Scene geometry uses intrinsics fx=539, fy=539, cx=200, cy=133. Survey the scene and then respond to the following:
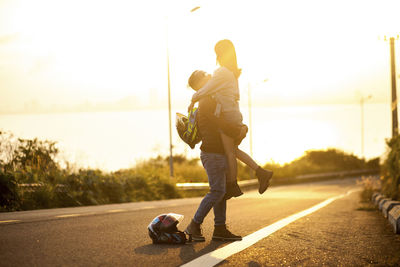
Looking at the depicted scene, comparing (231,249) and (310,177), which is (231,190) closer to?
(231,249)

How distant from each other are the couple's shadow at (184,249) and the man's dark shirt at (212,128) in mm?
981

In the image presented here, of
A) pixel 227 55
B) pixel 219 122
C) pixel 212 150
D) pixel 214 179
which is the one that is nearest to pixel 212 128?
pixel 219 122

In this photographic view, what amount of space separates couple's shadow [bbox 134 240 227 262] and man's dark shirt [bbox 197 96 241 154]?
3.22ft

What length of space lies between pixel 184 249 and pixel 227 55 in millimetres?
2102

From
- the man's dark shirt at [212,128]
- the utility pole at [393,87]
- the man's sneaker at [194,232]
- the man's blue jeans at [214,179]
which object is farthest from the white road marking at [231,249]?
the utility pole at [393,87]

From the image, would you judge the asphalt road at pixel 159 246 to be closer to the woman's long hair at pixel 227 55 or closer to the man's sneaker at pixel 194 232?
the man's sneaker at pixel 194 232

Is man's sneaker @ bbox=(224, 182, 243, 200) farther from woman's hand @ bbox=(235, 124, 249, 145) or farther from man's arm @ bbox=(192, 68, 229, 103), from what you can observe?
man's arm @ bbox=(192, 68, 229, 103)

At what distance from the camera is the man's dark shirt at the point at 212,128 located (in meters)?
5.65

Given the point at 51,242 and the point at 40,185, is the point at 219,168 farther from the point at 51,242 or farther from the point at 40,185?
the point at 40,185

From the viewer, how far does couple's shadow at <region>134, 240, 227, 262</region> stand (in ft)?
16.4

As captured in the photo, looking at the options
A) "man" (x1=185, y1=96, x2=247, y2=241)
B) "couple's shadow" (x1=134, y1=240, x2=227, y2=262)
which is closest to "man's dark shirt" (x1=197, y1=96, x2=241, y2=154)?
"man" (x1=185, y1=96, x2=247, y2=241)

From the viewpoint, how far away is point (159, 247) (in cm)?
541

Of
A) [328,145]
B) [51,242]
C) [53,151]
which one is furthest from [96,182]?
[328,145]

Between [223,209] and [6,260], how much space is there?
2.41 metres
